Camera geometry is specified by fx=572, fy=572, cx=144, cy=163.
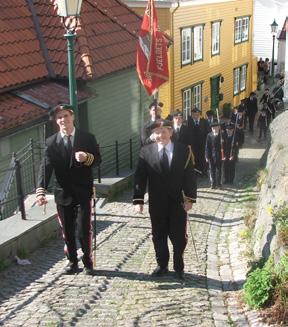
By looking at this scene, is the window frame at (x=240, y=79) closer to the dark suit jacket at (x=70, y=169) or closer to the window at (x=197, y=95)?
the window at (x=197, y=95)

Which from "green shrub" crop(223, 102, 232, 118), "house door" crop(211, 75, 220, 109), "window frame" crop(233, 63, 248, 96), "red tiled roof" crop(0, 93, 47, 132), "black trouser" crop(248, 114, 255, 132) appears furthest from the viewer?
"window frame" crop(233, 63, 248, 96)

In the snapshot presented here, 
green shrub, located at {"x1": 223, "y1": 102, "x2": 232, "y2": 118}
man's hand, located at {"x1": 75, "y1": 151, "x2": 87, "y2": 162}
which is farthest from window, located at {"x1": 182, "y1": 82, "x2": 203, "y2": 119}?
man's hand, located at {"x1": 75, "y1": 151, "x2": 87, "y2": 162}

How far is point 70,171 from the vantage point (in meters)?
5.95

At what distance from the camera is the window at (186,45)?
21814 mm

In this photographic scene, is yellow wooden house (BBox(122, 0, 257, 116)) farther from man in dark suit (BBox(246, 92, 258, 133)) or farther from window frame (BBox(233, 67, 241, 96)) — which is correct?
man in dark suit (BBox(246, 92, 258, 133))

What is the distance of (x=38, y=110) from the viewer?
10.2 meters

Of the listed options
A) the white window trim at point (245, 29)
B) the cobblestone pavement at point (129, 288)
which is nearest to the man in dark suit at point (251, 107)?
the white window trim at point (245, 29)

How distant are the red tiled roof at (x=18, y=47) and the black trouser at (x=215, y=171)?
3.98 meters

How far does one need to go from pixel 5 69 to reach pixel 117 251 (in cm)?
487

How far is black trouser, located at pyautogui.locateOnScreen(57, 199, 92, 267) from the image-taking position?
6090 millimetres

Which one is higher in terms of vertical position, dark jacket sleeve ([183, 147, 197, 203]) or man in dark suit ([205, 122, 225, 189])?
dark jacket sleeve ([183, 147, 197, 203])

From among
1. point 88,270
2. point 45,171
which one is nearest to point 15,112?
point 45,171

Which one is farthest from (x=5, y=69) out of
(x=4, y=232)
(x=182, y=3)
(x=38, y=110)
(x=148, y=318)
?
(x=182, y=3)

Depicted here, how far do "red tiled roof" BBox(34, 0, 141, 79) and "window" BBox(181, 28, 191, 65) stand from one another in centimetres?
724
